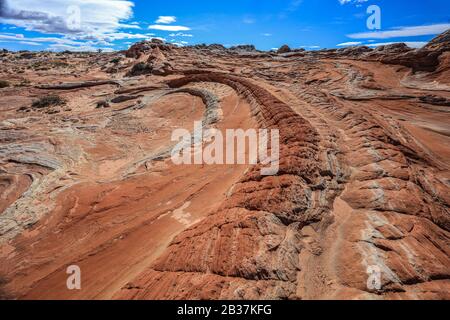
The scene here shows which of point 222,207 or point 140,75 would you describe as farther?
point 140,75

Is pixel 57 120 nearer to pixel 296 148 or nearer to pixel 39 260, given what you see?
A: pixel 39 260

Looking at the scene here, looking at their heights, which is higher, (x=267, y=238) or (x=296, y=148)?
(x=296, y=148)

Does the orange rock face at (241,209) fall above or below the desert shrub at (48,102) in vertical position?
below

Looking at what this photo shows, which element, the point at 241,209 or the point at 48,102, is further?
the point at 48,102

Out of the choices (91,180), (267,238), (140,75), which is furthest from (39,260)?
(140,75)

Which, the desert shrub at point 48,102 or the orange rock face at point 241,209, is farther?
the desert shrub at point 48,102

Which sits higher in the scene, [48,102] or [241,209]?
[48,102]

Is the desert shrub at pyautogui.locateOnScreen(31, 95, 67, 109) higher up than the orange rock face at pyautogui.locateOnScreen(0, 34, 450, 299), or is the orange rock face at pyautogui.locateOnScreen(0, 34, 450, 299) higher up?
the desert shrub at pyautogui.locateOnScreen(31, 95, 67, 109)

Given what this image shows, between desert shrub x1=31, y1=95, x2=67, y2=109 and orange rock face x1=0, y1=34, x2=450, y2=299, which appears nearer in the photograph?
orange rock face x1=0, y1=34, x2=450, y2=299
